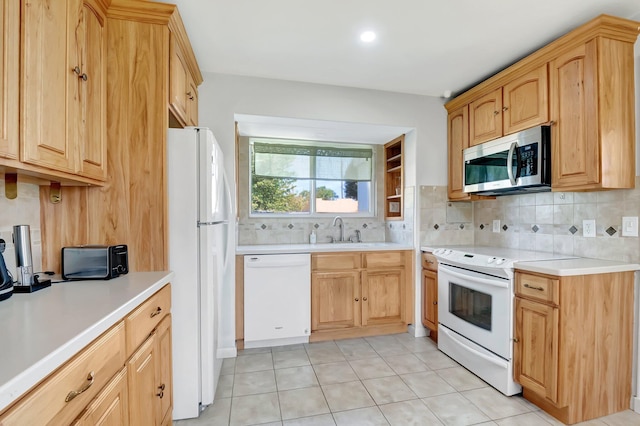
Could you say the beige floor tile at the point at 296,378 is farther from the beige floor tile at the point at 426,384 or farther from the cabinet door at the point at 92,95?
the cabinet door at the point at 92,95

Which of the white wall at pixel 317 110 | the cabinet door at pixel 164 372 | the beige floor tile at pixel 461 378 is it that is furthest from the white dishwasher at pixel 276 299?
the beige floor tile at pixel 461 378

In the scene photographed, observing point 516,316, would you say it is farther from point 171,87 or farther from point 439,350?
point 171,87

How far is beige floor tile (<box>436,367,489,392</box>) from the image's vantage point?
2133 mm

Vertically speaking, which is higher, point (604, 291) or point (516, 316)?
point (604, 291)

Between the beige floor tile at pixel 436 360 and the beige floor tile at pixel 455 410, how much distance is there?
397 millimetres

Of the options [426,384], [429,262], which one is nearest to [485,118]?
[429,262]

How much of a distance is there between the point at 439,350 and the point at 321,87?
261 cm

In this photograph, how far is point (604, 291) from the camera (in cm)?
179

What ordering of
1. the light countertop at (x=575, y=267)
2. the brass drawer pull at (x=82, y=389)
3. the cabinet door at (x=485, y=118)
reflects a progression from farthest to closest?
1. the cabinet door at (x=485, y=118)
2. the light countertop at (x=575, y=267)
3. the brass drawer pull at (x=82, y=389)

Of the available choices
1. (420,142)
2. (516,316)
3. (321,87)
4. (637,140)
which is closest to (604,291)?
(516,316)

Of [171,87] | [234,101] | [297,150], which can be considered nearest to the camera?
[171,87]

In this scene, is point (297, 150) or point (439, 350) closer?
point (439, 350)

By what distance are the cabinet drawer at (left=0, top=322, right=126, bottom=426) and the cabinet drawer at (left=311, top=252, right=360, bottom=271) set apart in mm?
1903

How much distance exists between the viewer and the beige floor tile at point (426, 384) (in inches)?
81.3
